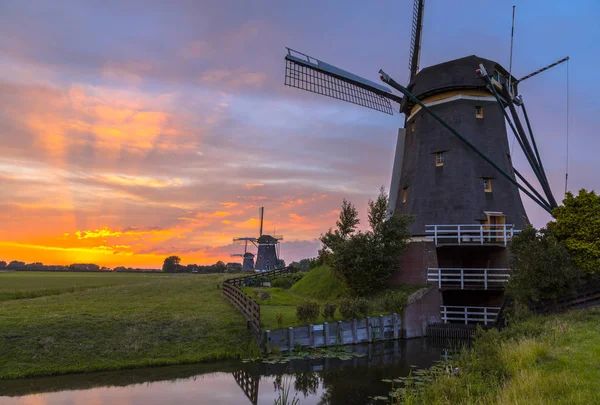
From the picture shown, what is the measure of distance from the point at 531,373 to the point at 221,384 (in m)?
8.60

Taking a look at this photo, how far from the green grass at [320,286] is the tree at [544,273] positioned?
11.1 metres

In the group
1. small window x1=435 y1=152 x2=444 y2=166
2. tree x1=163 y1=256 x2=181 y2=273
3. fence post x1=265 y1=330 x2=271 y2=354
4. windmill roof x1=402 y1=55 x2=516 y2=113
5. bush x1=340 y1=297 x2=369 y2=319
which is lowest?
fence post x1=265 y1=330 x2=271 y2=354

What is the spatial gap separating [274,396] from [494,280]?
15.2 metres

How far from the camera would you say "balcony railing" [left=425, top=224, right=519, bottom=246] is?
22.7m

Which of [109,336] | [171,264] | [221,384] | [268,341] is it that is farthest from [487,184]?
[171,264]

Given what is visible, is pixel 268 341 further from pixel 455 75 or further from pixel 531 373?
pixel 455 75

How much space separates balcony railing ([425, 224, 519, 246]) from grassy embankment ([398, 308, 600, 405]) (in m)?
9.58

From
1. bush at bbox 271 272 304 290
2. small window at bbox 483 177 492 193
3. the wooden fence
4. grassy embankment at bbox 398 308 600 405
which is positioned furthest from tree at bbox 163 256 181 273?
grassy embankment at bbox 398 308 600 405

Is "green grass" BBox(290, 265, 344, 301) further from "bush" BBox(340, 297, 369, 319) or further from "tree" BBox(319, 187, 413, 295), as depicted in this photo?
"bush" BBox(340, 297, 369, 319)

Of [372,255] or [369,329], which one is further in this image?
[372,255]

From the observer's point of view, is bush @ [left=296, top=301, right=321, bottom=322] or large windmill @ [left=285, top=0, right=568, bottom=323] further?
large windmill @ [left=285, top=0, right=568, bottom=323]

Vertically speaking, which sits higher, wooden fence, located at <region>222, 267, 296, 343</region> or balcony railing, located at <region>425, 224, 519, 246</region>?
balcony railing, located at <region>425, 224, 519, 246</region>

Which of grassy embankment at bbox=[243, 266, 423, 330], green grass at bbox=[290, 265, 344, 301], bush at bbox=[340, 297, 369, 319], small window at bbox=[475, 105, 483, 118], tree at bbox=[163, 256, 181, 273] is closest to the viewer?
bush at bbox=[340, 297, 369, 319]

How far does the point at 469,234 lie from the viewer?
24562 millimetres
